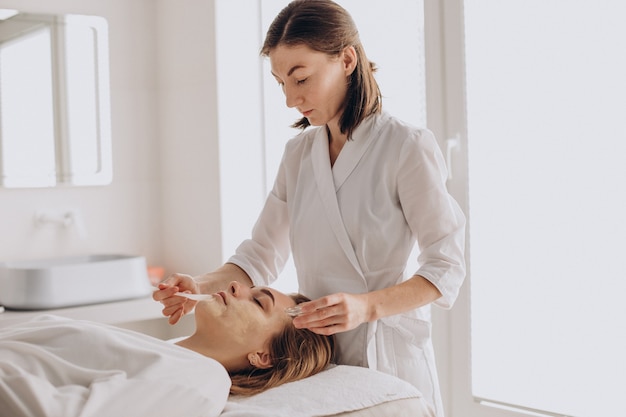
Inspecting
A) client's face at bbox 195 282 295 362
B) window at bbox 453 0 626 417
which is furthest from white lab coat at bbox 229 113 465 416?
window at bbox 453 0 626 417

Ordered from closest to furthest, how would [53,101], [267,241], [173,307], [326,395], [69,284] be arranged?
[326,395], [173,307], [267,241], [69,284], [53,101]

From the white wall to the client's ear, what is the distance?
1.37m

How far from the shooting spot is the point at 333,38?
5.43 ft

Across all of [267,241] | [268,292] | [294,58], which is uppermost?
[294,58]

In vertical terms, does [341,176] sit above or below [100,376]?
above

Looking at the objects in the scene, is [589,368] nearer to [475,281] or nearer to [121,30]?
[475,281]

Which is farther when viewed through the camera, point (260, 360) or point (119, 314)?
point (119, 314)

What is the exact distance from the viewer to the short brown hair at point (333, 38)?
5.40ft

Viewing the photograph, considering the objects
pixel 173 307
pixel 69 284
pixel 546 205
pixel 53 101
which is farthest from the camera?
pixel 53 101

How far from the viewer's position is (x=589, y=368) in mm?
1981

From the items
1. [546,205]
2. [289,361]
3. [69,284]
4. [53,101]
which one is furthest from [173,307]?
[53,101]

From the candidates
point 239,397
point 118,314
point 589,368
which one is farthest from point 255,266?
point 118,314

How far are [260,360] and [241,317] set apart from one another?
0.35 ft

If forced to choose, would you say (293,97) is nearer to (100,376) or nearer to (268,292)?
(268,292)
